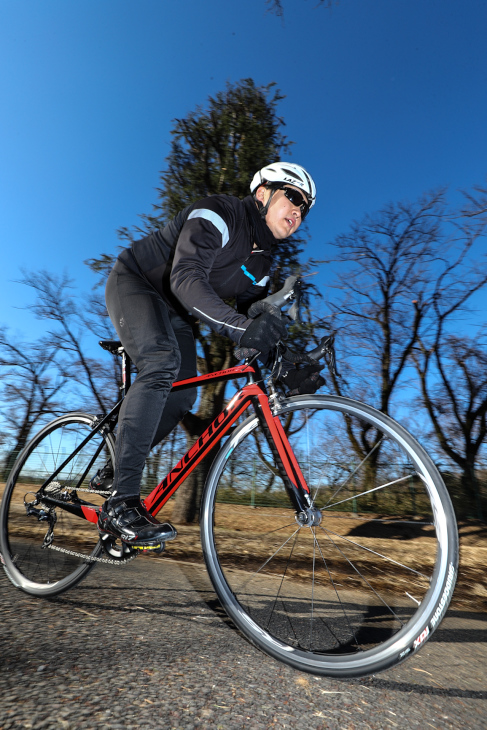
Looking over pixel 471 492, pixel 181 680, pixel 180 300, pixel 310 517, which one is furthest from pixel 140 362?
pixel 471 492

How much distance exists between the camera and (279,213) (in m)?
2.23

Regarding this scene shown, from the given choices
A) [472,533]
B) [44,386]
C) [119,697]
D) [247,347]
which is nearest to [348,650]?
[119,697]

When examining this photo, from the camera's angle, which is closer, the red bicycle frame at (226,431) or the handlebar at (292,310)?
the handlebar at (292,310)

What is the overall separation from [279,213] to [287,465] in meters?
1.38

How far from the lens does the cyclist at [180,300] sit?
5.73ft

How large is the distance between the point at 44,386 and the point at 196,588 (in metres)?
13.1

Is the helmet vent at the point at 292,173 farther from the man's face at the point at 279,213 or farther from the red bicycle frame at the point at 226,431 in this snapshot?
the red bicycle frame at the point at 226,431

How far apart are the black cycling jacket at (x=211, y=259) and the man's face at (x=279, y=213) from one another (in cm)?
6

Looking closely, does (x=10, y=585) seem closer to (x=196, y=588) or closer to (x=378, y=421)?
(x=196, y=588)

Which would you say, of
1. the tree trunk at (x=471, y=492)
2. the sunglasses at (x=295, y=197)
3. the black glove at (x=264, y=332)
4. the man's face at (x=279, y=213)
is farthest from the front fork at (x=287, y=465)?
the tree trunk at (x=471, y=492)

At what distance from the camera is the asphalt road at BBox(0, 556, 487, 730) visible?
1136 mm

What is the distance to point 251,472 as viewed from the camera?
8.27 feet

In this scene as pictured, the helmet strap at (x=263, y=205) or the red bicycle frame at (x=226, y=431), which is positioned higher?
the helmet strap at (x=263, y=205)

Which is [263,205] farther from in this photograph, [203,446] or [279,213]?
[203,446]
